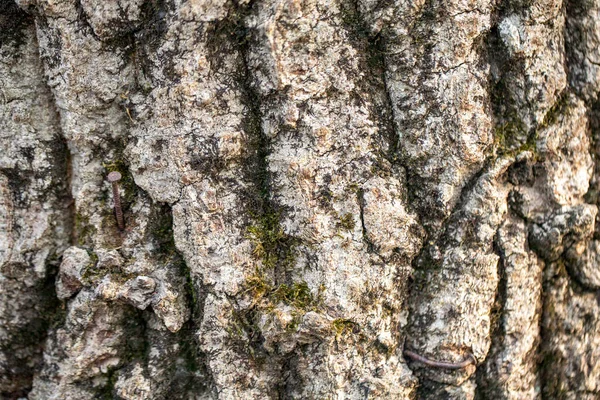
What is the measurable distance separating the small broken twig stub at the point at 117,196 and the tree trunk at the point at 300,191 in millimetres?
41

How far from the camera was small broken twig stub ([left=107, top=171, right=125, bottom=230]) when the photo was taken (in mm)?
1757

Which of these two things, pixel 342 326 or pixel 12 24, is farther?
pixel 12 24

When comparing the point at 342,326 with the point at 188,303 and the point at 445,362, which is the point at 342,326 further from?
the point at 188,303

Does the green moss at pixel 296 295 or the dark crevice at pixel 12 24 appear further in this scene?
the dark crevice at pixel 12 24

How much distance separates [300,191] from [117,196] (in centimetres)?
61

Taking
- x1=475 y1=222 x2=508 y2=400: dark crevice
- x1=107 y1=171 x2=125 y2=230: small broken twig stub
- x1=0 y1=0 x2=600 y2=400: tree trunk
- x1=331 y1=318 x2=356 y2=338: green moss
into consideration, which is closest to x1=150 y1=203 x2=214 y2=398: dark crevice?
x1=0 y1=0 x2=600 y2=400: tree trunk

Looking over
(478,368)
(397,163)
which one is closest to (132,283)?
(397,163)

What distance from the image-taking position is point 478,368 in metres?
1.86

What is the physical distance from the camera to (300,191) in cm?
171

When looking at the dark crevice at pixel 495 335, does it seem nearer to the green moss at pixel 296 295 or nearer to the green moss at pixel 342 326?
the green moss at pixel 342 326

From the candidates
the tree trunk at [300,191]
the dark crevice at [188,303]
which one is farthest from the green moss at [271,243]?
the dark crevice at [188,303]

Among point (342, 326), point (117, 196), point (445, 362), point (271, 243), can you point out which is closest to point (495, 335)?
point (445, 362)

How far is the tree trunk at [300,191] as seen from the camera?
5.57 ft

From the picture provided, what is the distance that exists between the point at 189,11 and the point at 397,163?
795 mm
